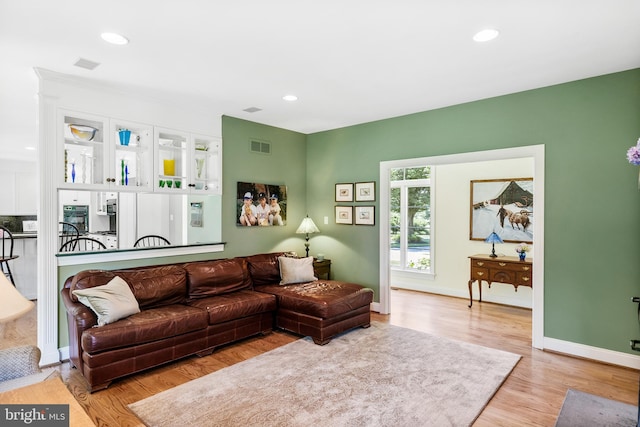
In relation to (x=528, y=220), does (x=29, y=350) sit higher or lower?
lower

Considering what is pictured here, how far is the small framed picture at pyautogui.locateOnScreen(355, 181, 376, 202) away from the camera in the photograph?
5.13 meters

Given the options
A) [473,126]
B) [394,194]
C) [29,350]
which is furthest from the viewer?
[394,194]

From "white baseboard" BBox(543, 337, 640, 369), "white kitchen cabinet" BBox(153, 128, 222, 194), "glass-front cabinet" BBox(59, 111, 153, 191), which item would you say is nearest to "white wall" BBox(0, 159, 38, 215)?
"glass-front cabinet" BBox(59, 111, 153, 191)

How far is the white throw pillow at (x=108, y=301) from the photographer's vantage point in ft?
9.81

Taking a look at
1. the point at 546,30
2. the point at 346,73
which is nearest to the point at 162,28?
the point at 346,73

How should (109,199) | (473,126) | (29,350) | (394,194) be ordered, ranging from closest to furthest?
(29,350) < (473,126) < (109,199) < (394,194)

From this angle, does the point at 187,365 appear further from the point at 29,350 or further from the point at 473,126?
the point at 473,126

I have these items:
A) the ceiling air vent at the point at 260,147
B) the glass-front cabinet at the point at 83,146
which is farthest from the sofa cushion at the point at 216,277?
the ceiling air vent at the point at 260,147

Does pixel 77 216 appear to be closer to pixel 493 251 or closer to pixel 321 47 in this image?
pixel 321 47

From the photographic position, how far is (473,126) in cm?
420

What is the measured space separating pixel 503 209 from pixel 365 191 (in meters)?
2.19

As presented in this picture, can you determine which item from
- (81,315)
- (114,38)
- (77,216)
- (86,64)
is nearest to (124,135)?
(86,64)

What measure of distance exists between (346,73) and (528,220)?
3710mm

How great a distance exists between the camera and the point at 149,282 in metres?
3.65
